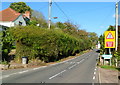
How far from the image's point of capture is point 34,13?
75188 mm

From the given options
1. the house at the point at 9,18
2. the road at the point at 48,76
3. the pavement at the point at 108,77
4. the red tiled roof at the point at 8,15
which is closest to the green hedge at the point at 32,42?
the road at the point at 48,76

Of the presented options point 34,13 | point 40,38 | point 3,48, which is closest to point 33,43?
point 40,38

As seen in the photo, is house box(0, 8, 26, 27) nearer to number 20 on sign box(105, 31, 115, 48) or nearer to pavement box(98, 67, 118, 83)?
number 20 on sign box(105, 31, 115, 48)

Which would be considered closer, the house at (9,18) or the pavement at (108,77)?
the pavement at (108,77)

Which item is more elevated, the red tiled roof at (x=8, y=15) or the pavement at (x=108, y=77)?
the red tiled roof at (x=8, y=15)

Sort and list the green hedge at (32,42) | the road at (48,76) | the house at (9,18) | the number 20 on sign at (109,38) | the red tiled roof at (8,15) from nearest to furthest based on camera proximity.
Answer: the road at (48,76)
the number 20 on sign at (109,38)
the green hedge at (32,42)
the house at (9,18)
the red tiled roof at (8,15)

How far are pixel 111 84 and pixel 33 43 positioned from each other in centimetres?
1513

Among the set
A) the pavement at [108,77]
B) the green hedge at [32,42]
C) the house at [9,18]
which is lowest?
the pavement at [108,77]

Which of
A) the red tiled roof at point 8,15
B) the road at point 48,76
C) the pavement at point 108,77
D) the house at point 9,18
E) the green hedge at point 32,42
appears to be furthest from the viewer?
the red tiled roof at point 8,15

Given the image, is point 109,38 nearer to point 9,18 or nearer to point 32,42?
point 32,42

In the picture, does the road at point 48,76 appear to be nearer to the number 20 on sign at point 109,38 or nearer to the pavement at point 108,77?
the pavement at point 108,77

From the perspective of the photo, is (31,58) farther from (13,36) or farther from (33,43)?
(13,36)

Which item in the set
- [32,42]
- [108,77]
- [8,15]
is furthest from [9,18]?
[108,77]

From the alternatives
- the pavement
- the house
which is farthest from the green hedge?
the house
